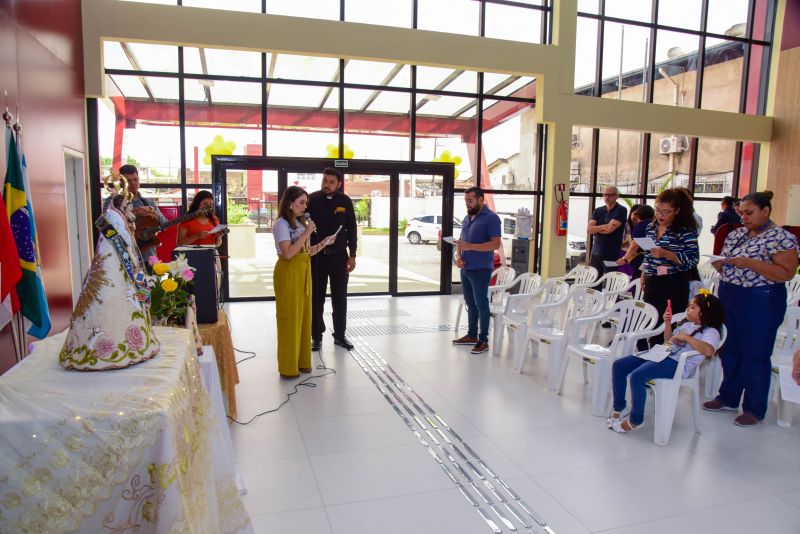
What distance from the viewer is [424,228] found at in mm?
8375

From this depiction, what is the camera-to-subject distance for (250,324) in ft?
20.1

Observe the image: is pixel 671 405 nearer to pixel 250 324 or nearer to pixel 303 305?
pixel 303 305

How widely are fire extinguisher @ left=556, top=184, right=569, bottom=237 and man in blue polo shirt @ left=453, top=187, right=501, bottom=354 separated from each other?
387cm

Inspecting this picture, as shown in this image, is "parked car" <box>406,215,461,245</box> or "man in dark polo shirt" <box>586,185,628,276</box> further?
"parked car" <box>406,215,461,245</box>

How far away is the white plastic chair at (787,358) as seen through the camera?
3.45m

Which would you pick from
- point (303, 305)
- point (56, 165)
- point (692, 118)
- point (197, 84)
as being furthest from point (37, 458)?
point (692, 118)

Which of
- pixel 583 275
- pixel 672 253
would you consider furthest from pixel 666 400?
pixel 583 275

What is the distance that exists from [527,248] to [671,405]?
17.5 ft

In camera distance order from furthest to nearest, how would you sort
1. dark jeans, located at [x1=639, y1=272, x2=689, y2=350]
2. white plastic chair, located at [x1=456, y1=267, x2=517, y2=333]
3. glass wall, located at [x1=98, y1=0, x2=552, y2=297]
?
glass wall, located at [x1=98, y1=0, x2=552, y2=297], white plastic chair, located at [x1=456, y1=267, x2=517, y2=333], dark jeans, located at [x1=639, y1=272, x2=689, y2=350]

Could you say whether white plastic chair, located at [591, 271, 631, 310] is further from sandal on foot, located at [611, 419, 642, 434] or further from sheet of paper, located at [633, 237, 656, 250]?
sandal on foot, located at [611, 419, 642, 434]

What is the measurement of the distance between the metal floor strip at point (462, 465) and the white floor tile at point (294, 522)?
2.32ft

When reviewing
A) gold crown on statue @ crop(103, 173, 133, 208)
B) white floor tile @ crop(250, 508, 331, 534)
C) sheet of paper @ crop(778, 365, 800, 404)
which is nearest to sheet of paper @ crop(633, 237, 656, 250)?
sheet of paper @ crop(778, 365, 800, 404)

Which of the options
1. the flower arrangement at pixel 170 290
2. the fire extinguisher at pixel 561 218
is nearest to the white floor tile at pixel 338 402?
A: the flower arrangement at pixel 170 290

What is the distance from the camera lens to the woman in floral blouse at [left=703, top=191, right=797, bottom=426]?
10.8 feet
